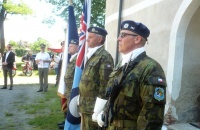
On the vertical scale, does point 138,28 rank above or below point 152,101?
above

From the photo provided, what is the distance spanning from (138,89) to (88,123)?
1.42 meters

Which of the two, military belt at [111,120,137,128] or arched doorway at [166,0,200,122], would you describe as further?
arched doorway at [166,0,200,122]

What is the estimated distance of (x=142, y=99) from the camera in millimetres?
1772

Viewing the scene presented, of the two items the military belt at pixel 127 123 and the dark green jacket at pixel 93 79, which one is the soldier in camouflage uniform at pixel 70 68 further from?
the military belt at pixel 127 123

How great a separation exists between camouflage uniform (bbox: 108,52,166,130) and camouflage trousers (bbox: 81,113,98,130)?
→ 1.06 m

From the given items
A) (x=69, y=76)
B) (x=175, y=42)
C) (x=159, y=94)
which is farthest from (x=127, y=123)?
(x=69, y=76)

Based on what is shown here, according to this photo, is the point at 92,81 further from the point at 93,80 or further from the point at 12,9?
the point at 12,9

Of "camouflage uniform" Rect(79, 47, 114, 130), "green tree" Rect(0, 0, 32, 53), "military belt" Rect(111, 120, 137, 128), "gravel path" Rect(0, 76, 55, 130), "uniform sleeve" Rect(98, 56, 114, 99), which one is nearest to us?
"military belt" Rect(111, 120, 137, 128)

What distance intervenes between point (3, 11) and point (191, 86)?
25336 mm

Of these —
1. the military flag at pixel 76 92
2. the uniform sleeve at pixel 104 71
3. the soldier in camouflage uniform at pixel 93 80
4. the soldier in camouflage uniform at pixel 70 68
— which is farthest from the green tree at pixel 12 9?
the uniform sleeve at pixel 104 71

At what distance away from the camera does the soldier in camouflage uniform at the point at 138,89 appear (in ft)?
5.63

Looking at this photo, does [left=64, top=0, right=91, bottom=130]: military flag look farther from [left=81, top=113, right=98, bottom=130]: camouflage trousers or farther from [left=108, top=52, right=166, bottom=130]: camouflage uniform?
[left=108, top=52, right=166, bottom=130]: camouflage uniform

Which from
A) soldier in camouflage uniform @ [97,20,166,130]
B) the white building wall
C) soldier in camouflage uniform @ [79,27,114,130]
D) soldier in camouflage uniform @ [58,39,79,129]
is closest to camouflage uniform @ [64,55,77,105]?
soldier in camouflage uniform @ [58,39,79,129]

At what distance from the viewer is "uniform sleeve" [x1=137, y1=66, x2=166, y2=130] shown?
5.59 feet
